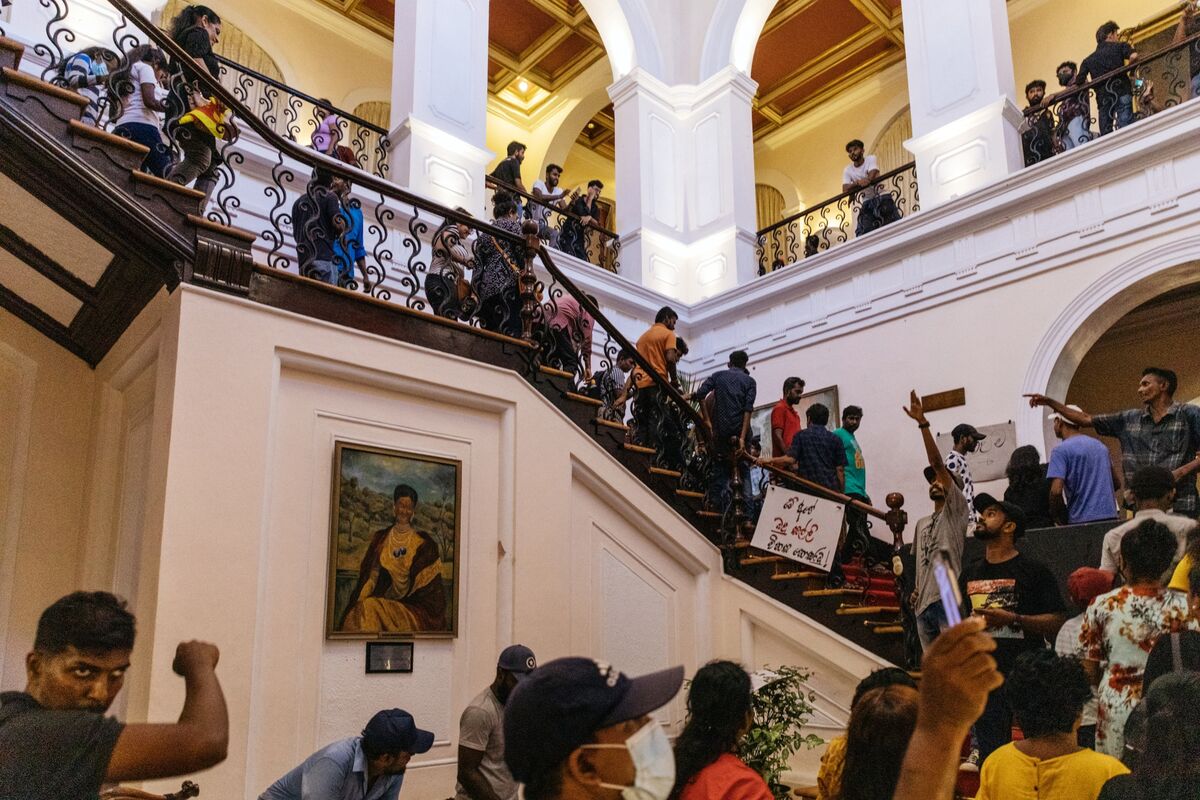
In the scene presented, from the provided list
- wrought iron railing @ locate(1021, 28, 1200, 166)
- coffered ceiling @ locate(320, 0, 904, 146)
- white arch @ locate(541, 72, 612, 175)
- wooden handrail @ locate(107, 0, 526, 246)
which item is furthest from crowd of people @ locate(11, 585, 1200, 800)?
white arch @ locate(541, 72, 612, 175)

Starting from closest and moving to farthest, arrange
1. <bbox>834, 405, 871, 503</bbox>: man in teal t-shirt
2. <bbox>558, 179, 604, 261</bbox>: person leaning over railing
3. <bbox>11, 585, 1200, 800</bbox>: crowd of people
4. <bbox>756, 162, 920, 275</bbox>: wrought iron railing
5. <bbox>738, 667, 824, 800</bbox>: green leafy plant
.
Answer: <bbox>11, 585, 1200, 800</bbox>: crowd of people, <bbox>738, 667, 824, 800</bbox>: green leafy plant, <bbox>834, 405, 871, 503</bbox>: man in teal t-shirt, <bbox>756, 162, 920, 275</bbox>: wrought iron railing, <bbox>558, 179, 604, 261</bbox>: person leaning over railing

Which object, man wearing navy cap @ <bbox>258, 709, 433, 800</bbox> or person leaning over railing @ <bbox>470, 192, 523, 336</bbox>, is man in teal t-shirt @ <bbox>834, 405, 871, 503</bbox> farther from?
man wearing navy cap @ <bbox>258, 709, 433, 800</bbox>

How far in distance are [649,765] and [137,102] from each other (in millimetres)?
5594

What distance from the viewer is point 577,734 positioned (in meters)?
1.74

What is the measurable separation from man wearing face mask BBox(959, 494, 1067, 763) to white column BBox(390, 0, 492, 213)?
26.0ft

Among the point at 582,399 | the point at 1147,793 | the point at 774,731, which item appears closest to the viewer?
the point at 1147,793

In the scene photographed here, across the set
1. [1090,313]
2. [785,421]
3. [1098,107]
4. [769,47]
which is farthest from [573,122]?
[1090,313]

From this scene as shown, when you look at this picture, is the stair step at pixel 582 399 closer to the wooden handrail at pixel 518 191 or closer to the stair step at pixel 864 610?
the stair step at pixel 864 610

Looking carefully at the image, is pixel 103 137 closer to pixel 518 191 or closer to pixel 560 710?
pixel 560 710

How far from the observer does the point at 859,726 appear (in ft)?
7.82

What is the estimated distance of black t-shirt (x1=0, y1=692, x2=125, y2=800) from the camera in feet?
6.52

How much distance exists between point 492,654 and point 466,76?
7942 millimetres

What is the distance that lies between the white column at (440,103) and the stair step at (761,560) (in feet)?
18.9

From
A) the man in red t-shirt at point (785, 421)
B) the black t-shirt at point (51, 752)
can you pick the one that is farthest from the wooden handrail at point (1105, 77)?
the black t-shirt at point (51, 752)
